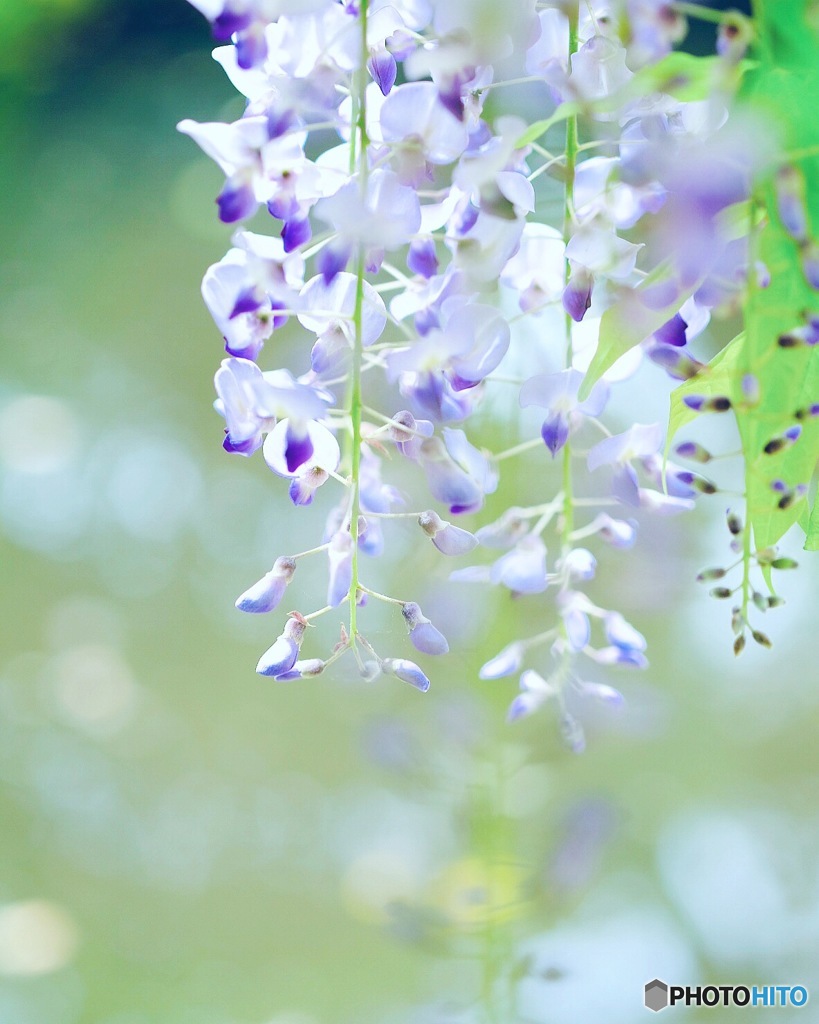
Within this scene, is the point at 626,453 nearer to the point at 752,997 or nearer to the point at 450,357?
the point at 450,357

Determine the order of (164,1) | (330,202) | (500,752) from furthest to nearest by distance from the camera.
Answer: (164,1), (500,752), (330,202)

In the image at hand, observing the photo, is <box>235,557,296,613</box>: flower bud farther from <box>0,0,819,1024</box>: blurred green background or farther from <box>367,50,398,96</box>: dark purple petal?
<box>0,0,819,1024</box>: blurred green background

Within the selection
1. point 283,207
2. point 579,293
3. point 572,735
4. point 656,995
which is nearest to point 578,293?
point 579,293

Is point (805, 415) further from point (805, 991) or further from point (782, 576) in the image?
point (805, 991)

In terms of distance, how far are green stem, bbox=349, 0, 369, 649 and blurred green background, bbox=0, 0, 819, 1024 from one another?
67 cm

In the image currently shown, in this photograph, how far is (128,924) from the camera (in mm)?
1122

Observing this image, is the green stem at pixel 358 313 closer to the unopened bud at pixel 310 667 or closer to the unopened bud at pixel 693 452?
the unopened bud at pixel 310 667

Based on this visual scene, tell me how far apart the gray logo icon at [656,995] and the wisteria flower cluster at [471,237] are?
0.59 meters

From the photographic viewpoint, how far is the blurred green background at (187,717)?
104 centimetres

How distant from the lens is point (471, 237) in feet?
1.06

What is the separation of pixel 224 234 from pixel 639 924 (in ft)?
2.88

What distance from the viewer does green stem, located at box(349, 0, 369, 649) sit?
30cm

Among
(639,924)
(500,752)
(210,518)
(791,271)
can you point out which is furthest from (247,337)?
(639,924)

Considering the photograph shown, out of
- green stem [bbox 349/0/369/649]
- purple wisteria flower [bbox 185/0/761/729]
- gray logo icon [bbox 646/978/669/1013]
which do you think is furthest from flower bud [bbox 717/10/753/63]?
gray logo icon [bbox 646/978/669/1013]
